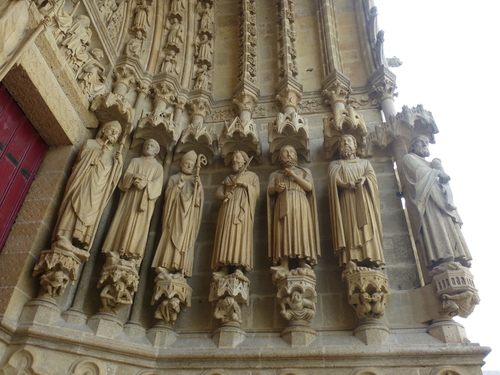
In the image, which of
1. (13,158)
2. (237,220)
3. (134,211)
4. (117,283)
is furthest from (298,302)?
(13,158)

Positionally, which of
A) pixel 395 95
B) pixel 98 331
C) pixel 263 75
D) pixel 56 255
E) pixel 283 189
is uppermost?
pixel 263 75

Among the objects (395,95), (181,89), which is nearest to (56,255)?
(181,89)

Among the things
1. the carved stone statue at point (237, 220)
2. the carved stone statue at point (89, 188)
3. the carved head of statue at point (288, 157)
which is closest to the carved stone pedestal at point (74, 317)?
the carved stone statue at point (89, 188)

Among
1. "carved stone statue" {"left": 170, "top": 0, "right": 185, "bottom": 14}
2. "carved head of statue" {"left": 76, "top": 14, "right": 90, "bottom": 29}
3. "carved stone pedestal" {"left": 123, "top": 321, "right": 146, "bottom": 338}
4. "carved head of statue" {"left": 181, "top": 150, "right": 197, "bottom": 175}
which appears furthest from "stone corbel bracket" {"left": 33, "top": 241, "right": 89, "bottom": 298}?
"carved stone statue" {"left": 170, "top": 0, "right": 185, "bottom": 14}

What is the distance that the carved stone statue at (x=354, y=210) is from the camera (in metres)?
4.37

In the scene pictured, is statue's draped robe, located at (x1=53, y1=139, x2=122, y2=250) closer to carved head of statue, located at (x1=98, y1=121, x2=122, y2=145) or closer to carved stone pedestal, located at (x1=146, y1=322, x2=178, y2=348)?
carved head of statue, located at (x1=98, y1=121, x2=122, y2=145)

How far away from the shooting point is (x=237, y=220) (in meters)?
4.71

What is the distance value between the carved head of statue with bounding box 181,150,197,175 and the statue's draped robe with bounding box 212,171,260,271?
1.65ft

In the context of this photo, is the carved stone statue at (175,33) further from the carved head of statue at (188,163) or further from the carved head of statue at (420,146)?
the carved head of statue at (420,146)

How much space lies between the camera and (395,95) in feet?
20.5

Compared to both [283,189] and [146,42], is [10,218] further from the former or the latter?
[146,42]

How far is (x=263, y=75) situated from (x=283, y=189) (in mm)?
2854

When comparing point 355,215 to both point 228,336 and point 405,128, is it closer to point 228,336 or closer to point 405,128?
point 405,128

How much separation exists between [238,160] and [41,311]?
8.67ft
